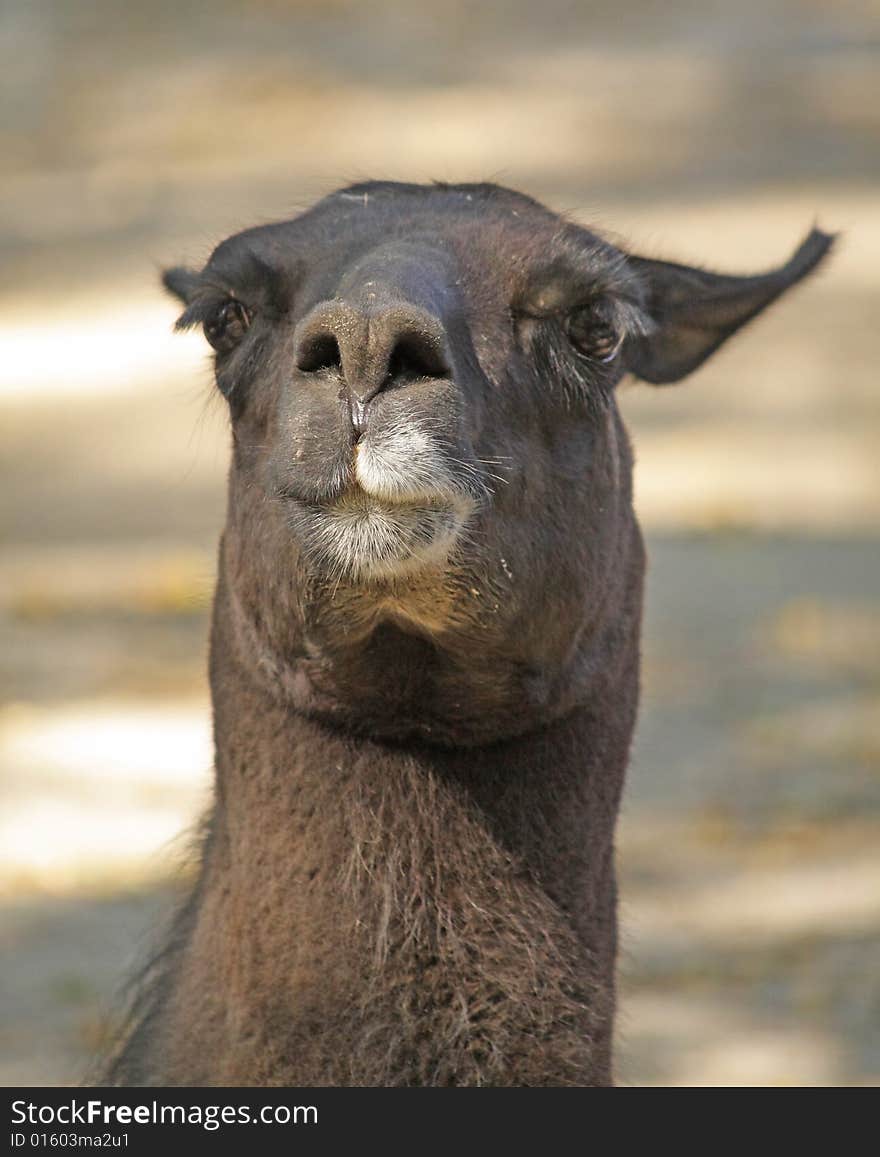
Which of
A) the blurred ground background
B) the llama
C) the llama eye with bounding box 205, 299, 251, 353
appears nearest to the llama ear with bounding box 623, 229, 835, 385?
the llama

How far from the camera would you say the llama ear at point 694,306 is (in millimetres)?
4566

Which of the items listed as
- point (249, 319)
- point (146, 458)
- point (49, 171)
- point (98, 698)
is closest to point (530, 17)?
point (49, 171)

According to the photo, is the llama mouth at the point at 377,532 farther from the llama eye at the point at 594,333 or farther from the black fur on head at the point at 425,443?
the llama eye at the point at 594,333

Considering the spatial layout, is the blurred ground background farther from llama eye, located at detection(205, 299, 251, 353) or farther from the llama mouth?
the llama mouth

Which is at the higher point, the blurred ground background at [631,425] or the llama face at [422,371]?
the blurred ground background at [631,425]

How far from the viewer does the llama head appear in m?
3.50

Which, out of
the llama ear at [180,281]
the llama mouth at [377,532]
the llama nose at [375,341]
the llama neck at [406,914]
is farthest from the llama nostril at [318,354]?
the llama ear at [180,281]

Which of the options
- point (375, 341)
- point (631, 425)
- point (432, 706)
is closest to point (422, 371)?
point (375, 341)

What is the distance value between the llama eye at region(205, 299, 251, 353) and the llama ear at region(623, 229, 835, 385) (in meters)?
0.90

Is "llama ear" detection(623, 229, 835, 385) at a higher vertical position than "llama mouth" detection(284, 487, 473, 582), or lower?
higher

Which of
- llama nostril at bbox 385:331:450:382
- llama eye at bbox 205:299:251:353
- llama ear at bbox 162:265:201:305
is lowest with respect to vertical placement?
llama nostril at bbox 385:331:450:382

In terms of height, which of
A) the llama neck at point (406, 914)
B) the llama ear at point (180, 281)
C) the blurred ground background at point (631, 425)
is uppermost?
the blurred ground background at point (631, 425)

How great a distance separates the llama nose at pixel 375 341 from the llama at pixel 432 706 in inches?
4.1

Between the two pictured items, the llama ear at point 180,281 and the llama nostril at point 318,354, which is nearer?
the llama nostril at point 318,354
